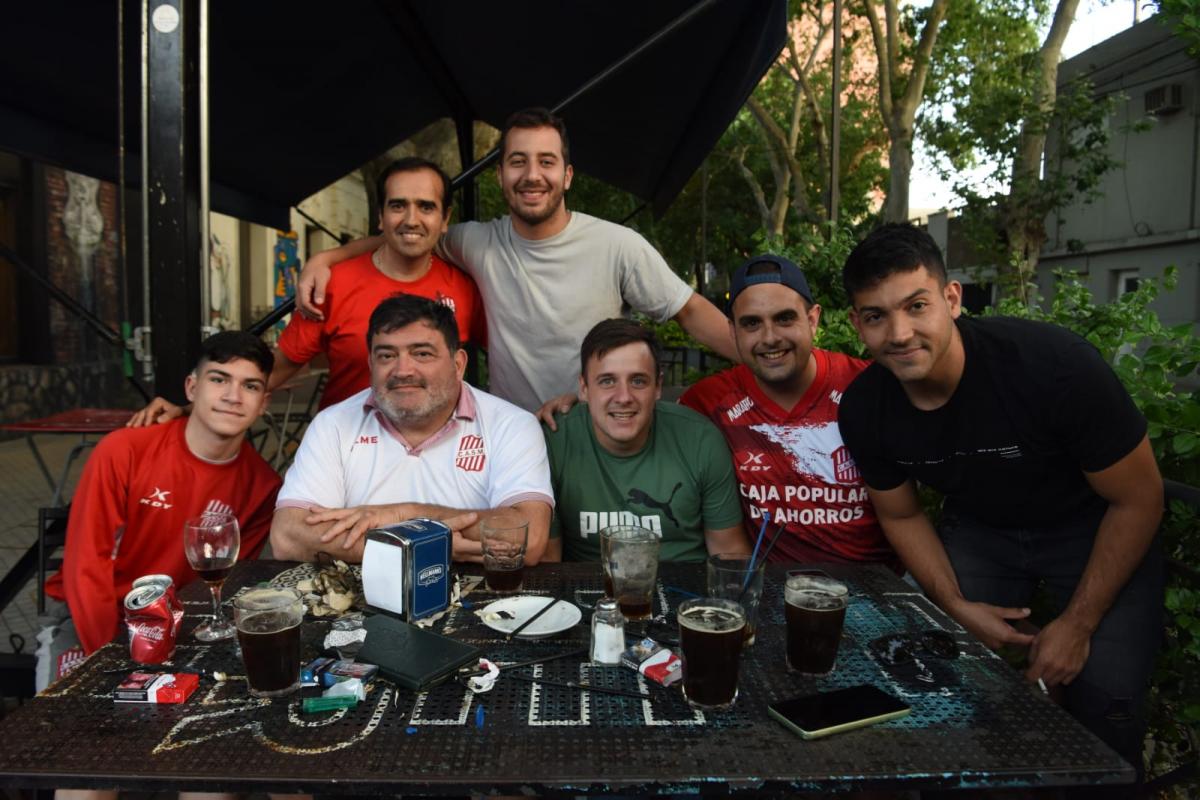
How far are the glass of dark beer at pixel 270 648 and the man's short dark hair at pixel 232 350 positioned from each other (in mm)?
1353

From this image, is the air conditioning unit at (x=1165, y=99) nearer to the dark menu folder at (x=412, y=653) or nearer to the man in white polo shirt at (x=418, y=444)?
the man in white polo shirt at (x=418, y=444)

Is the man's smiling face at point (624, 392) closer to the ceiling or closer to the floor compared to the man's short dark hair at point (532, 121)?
closer to the floor

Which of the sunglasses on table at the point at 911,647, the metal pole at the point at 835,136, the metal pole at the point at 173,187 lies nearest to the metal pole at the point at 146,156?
the metal pole at the point at 173,187

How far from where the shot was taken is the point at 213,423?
271 cm

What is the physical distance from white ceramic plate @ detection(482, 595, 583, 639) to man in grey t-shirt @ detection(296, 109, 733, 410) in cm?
140

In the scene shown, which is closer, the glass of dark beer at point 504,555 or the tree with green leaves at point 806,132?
the glass of dark beer at point 504,555

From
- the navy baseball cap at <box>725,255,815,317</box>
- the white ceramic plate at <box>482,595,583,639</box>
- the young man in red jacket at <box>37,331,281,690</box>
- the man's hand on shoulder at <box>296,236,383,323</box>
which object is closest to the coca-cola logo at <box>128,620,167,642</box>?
the white ceramic plate at <box>482,595,583,639</box>

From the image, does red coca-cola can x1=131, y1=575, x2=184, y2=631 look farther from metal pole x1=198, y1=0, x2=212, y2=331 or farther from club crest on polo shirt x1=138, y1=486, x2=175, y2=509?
metal pole x1=198, y1=0, x2=212, y2=331

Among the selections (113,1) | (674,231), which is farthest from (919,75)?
(674,231)

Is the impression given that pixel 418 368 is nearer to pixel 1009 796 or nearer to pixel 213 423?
pixel 213 423

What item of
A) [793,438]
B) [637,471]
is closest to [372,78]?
[637,471]

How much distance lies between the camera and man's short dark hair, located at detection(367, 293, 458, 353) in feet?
8.87

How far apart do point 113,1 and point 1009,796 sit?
456cm

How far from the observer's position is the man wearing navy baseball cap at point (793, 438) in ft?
9.29
